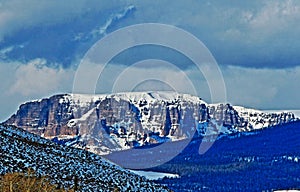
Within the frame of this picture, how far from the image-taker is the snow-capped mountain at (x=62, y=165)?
88000mm

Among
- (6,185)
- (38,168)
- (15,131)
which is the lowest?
(6,185)

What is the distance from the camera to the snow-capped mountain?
88.0m

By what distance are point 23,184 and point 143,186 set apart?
44.0 meters

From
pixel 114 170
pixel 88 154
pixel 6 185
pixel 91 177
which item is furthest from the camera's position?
pixel 88 154

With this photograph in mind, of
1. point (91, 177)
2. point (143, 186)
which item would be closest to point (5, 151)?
point (91, 177)

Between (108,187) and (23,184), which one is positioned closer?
(23,184)

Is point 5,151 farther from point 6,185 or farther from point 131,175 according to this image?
point 6,185

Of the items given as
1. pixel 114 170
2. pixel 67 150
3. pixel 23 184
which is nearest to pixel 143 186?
pixel 114 170

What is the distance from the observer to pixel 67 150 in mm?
111375

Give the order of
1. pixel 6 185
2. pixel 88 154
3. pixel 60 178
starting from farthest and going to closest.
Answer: pixel 88 154, pixel 60 178, pixel 6 185

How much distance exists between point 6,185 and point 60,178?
31273 mm

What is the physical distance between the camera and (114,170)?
107125 millimetres

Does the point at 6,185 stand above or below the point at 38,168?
below

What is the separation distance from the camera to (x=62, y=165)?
318 ft
